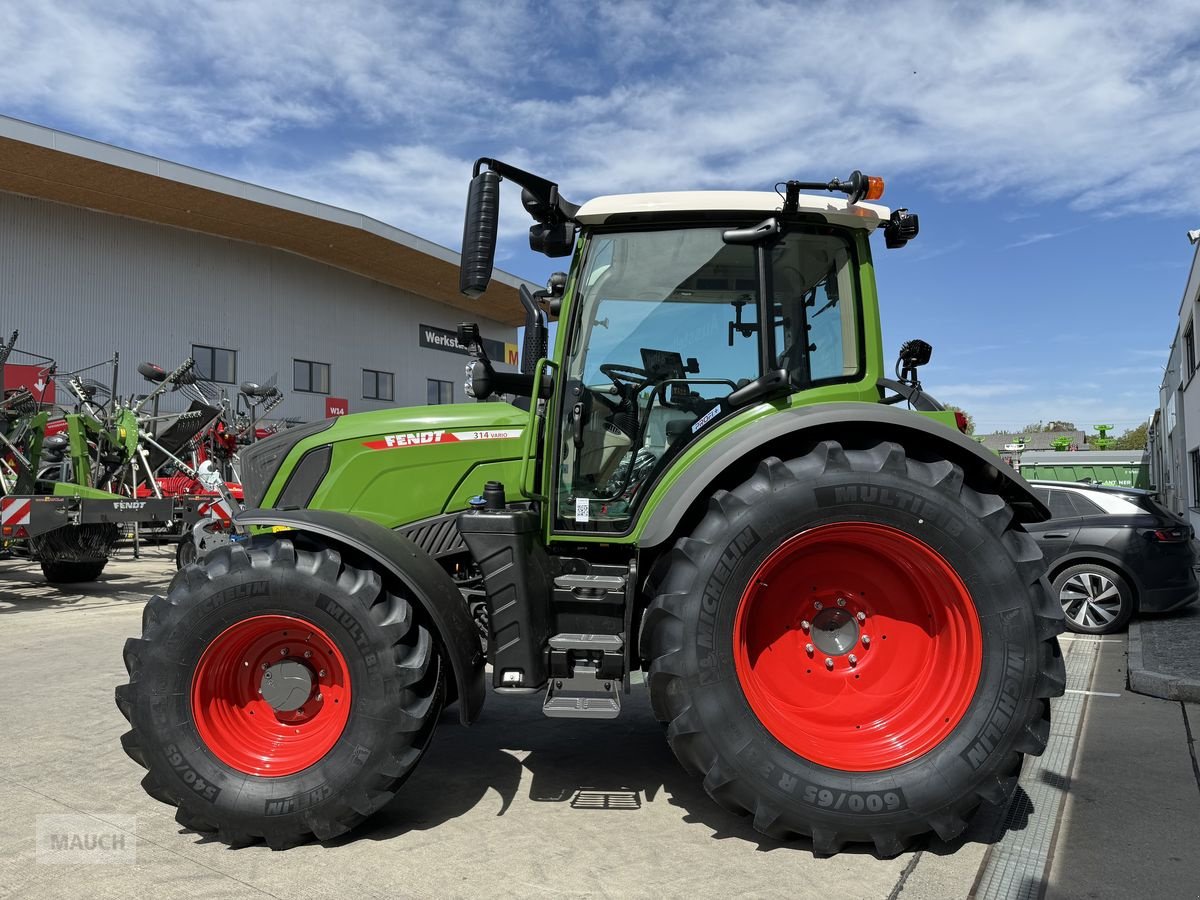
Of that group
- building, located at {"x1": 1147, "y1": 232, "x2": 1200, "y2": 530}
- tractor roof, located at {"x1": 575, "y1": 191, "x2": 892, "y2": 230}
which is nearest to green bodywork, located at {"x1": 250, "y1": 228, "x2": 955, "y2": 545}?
tractor roof, located at {"x1": 575, "y1": 191, "x2": 892, "y2": 230}

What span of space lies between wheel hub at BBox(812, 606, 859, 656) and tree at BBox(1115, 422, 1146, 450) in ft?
326

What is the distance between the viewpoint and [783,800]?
3.02m

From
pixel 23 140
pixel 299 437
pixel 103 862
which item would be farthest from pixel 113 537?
pixel 23 140

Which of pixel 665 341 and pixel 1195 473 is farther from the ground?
pixel 665 341

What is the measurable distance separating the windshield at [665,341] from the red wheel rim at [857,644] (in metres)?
0.71

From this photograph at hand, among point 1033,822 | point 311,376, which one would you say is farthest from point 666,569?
point 311,376

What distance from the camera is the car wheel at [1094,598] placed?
772 cm

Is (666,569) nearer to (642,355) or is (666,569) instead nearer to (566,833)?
(642,355)

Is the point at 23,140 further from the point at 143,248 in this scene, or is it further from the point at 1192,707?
the point at 1192,707

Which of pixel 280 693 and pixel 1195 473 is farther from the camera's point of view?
pixel 1195 473

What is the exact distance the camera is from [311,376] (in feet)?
95.9

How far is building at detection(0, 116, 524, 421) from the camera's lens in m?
21.9

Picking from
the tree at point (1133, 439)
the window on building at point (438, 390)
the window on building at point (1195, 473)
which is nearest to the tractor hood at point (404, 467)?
the window on building at point (1195, 473)

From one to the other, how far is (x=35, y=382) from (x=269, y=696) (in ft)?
32.5
